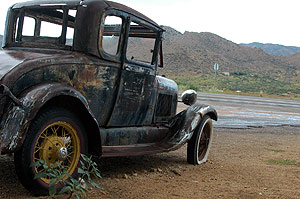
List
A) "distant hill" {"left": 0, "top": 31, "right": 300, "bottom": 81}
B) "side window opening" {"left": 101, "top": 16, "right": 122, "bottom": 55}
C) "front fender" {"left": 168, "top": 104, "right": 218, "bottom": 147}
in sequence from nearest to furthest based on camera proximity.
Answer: "side window opening" {"left": 101, "top": 16, "right": 122, "bottom": 55} < "front fender" {"left": 168, "top": 104, "right": 218, "bottom": 147} < "distant hill" {"left": 0, "top": 31, "right": 300, "bottom": 81}

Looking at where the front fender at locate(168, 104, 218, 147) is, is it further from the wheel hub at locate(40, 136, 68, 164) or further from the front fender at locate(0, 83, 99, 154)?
the front fender at locate(0, 83, 99, 154)

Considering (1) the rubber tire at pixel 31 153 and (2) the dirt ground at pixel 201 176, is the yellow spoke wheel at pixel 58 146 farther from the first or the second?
(2) the dirt ground at pixel 201 176

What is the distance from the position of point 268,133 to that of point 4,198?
349 inches

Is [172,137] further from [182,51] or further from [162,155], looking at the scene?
[182,51]

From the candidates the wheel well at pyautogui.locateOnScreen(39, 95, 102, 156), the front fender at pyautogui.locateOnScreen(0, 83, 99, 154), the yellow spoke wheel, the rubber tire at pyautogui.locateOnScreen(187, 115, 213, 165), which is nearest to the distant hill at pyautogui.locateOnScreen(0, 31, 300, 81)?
the rubber tire at pyautogui.locateOnScreen(187, 115, 213, 165)

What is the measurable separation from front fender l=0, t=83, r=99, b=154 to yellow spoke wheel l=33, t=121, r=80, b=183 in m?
0.24

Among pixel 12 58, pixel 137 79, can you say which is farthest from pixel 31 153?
pixel 137 79

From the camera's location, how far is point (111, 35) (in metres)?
4.85

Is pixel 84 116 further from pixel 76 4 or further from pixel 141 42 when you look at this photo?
pixel 141 42

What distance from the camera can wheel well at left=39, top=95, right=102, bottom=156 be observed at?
3.87 metres

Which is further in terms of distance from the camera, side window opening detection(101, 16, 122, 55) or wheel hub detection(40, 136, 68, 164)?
side window opening detection(101, 16, 122, 55)

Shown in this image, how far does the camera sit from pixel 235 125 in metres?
12.1

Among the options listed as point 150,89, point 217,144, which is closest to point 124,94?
point 150,89

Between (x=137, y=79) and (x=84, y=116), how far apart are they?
1269 mm
